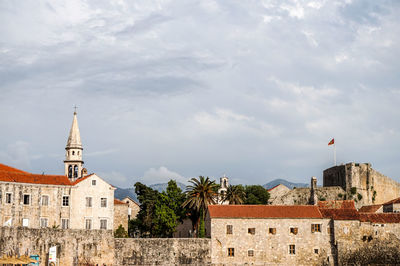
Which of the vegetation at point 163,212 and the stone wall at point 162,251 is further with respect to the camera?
the vegetation at point 163,212

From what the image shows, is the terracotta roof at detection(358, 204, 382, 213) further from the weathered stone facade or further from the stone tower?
the stone tower

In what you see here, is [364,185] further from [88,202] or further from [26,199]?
[26,199]

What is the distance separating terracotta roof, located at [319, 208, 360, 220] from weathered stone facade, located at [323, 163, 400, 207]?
24513mm

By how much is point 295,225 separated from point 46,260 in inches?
1353

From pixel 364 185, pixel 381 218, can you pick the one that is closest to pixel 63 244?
pixel 381 218

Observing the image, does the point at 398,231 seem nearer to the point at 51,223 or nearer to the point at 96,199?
the point at 96,199

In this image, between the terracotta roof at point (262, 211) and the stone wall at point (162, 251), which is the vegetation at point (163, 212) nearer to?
the stone wall at point (162, 251)

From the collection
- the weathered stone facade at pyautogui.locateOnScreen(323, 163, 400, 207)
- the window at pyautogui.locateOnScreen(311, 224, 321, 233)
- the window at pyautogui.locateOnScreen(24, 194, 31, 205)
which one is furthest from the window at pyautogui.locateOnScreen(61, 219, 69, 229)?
the weathered stone facade at pyautogui.locateOnScreen(323, 163, 400, 207)

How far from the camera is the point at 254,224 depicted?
73.4 m

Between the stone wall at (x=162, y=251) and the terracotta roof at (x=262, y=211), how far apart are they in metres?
4.52

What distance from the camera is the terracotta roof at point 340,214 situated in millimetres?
74887

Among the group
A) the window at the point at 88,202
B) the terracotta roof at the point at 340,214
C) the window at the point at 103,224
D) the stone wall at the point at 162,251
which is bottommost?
the stone wall at the point at 162,251

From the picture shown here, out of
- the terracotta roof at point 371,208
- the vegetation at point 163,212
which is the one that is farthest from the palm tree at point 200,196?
the terracotta roof at point 371,208

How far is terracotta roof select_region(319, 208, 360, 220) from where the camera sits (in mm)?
74887
